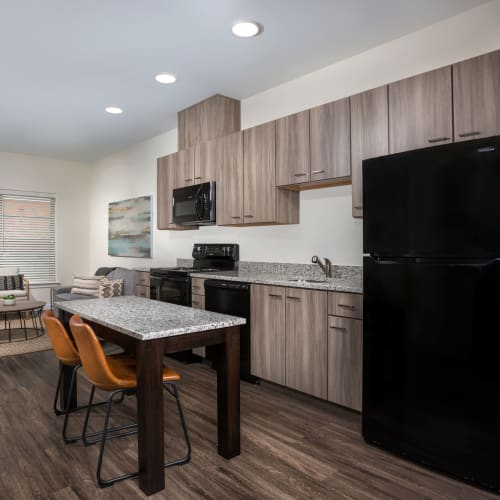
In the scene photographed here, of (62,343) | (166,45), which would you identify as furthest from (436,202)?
(166,45)

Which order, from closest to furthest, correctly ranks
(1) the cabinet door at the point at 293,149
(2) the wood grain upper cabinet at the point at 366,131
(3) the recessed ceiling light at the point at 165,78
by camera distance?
(2) the wood grain upper cabinet at the point at 366,131 < (1) the cabinet door at the point at 293,149 < (3) the recessed ceiling light at the point at 165,78

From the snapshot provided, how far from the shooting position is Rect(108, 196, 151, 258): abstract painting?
5.93 metres

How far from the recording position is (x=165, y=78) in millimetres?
3705

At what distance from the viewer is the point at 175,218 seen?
182 inches

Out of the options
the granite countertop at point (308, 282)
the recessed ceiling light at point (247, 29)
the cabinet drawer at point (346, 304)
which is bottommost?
the cabinet drawer at point (346, 304)

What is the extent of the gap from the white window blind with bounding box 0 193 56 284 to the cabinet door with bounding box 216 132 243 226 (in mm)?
4465

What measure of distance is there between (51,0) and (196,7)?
0.91 meters

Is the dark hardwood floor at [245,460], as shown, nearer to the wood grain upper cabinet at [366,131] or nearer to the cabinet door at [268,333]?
the cabinet door at [268,333]

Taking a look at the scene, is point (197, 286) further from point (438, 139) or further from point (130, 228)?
point (130, 228)

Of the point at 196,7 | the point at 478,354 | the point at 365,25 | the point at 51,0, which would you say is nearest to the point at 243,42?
the point at 196,7

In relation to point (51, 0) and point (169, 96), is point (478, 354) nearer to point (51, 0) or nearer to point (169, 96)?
point (51, 0)

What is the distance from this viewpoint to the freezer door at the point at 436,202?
1.87 m

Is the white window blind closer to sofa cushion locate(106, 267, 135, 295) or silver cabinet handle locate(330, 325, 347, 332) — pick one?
sofa cushion locate(106, 267, 135, 295)

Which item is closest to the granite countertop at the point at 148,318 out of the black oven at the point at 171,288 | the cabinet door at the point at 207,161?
the black oven at the point at 171,288
